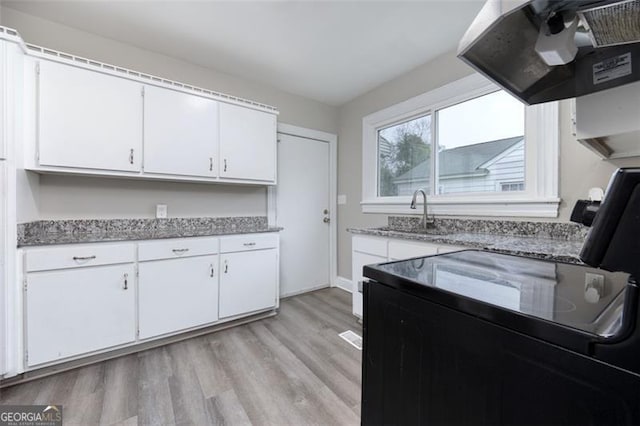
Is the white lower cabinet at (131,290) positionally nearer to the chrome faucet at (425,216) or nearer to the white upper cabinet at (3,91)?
the white upper cabinet at (3,91)

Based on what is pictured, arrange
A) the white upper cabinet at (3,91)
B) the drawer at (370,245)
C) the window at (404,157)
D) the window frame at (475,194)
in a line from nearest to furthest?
the white upper cabinet at (3,91) → the window frame at (475,194) → the drawer at (370,245) → the window at (404,157)

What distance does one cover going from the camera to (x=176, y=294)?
2.06 meters

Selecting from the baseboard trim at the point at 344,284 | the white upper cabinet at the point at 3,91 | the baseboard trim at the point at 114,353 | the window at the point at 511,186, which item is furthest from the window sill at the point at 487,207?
the white upper cabinet at the point at 3,91

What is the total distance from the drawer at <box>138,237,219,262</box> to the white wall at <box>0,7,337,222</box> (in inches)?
20.9

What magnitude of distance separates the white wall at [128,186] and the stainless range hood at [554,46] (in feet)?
8.11

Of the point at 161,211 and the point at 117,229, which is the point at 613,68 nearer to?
the point at 161,211

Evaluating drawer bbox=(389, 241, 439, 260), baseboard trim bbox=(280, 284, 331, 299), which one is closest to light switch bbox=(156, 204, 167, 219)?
baseboard trim bbox=(280, 284, 331, 299)

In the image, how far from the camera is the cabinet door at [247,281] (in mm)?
2303

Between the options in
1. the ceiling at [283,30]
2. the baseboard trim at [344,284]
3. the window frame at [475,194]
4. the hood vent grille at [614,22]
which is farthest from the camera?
the baseboard trim at [344,284]

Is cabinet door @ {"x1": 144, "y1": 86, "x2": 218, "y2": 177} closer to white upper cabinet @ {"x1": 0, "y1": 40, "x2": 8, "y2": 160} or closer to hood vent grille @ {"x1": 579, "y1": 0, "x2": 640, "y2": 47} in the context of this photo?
white upper cabinet @ {"x1": 0, "y1": 40, "x2": 8, "y2": 160}

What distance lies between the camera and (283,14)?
1.93 meters

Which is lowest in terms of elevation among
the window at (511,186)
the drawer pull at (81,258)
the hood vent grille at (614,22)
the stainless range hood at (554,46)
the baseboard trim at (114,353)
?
the baseboard trim at (114,353)

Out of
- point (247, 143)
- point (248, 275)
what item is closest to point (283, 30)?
point (247, 143)

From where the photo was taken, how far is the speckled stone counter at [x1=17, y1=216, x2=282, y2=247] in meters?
1.72
